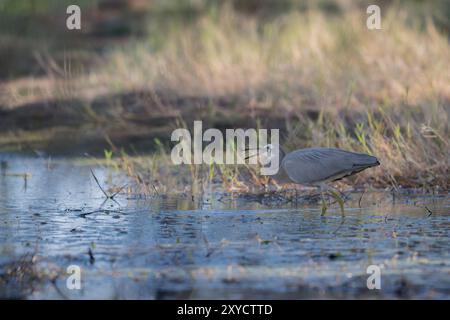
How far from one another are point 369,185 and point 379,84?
3.98 meters

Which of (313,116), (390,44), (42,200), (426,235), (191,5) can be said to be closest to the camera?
(426,235)

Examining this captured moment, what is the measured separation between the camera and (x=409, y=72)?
45.2ft

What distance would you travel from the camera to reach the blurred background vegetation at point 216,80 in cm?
1300

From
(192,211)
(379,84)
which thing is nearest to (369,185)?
(192,211)

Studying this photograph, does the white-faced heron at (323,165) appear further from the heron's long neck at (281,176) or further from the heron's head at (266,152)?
the heron's head at (266,152)

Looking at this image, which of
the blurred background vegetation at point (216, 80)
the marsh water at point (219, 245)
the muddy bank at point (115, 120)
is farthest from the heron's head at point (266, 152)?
the muddy bank at point (115, 120)

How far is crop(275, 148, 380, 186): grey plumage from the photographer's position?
8.68m

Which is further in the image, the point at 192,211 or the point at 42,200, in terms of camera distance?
the point at 42,200

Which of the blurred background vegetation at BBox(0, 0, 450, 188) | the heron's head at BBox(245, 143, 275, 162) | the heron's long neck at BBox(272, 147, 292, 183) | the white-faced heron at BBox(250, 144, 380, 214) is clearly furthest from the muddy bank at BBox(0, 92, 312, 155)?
the white-faced heron at BBox(250, 144, 380, 214)

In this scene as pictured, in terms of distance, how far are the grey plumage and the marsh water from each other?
311 mm

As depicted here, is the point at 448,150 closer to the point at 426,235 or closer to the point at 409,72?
the point at 426,235

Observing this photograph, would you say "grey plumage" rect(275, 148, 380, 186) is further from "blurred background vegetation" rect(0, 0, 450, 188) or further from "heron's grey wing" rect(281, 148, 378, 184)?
"blurred background vegetation" rect(0, 0, 450, 188)
